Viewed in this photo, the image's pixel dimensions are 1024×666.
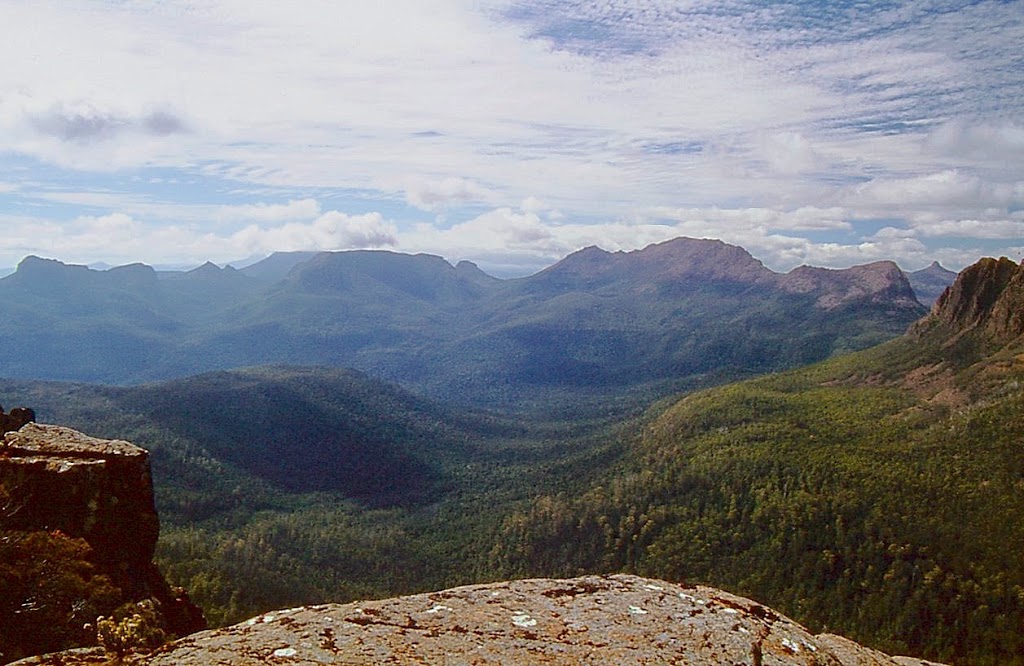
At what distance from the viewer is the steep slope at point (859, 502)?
70.8 meters

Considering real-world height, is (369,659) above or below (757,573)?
above

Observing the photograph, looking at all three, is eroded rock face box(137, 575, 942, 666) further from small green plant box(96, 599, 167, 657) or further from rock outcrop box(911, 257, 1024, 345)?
rock outcrop box(911, 257, 1024, 345)

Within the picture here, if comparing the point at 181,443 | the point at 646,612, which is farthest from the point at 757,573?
the point at 181,443

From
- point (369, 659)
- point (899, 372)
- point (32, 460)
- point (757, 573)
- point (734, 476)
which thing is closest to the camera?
point (369, 659)

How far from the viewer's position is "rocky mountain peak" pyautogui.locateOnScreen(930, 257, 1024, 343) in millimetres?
127250

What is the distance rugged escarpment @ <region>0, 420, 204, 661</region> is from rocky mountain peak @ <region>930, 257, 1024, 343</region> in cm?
15040

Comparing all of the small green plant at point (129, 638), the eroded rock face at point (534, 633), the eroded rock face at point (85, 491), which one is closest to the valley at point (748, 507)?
the eroded rock face at point (85, 491)

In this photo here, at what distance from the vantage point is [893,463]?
9181 centimetres

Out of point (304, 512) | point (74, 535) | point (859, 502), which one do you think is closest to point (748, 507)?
point (859, 502)

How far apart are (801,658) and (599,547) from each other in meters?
101

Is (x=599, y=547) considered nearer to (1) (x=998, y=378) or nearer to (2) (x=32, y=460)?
(1) (x=998, y=378)

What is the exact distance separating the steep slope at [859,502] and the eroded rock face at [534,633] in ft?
237

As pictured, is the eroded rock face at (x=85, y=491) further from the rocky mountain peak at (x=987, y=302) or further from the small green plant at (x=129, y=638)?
the rocky mountain peak at (x=987, y=302)

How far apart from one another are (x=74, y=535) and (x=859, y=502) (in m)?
92.3
